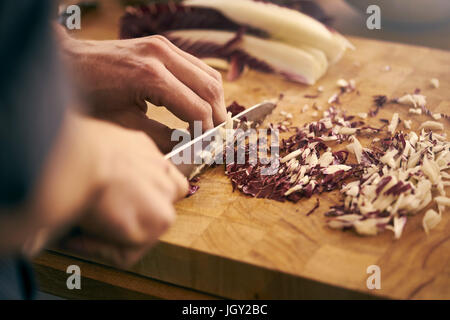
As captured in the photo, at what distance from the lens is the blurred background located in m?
2.40

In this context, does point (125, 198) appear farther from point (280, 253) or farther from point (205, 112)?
point (205, 112)

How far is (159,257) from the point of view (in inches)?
50.5

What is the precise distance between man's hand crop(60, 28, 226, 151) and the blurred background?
0.97 metres

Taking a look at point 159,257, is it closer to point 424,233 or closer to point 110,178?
point 110,178

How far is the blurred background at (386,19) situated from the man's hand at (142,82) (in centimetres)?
97

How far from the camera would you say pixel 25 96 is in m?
0.71

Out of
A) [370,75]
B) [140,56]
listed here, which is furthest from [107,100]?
[370,75]

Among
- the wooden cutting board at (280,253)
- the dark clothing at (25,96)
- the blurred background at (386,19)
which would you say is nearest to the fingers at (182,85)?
the wooden cutting board at (280,253)

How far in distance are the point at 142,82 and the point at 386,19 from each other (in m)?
1.49

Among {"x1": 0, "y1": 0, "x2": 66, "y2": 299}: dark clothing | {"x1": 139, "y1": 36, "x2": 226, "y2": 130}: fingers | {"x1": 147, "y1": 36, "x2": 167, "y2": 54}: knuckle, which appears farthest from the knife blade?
{"x1": 0, "y1": 0, "x2": 66, "y2": 299}: dark clothing

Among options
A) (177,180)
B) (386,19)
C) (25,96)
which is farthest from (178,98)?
(386,19)

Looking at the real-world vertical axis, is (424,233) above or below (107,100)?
below

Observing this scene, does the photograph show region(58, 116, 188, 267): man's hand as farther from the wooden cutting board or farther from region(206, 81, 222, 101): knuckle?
region(206, 81, 222, 101): knuckle

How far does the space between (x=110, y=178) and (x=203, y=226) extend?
483 mm
